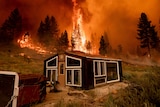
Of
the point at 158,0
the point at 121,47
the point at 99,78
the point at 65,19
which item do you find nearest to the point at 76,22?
the point at 65,19

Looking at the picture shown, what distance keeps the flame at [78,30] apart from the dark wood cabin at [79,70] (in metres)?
34.3

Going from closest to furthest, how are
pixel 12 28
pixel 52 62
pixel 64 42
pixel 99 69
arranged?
1. pixel 99 69
2. pixel 52 62
3. pixel 12 28
4. pixel 64 42

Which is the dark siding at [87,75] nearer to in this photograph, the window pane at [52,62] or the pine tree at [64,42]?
the window pane at [52,62]

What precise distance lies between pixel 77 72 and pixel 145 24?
3580 cm

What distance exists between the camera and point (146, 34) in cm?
4191

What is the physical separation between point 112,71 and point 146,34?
96.4ft

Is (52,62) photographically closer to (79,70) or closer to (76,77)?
(76,77)

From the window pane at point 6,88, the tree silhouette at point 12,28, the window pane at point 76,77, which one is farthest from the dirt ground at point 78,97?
the tree silhouette at point 12,28

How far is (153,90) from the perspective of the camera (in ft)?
8.05

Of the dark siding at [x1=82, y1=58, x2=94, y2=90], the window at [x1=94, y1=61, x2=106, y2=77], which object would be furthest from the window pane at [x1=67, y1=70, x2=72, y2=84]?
the window at [x1=94, y1=61, x2=106, y2=77]

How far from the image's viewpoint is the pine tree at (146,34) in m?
40.8

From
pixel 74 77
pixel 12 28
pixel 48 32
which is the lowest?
pixel 74 77

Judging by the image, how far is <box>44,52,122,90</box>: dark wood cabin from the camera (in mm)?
14148

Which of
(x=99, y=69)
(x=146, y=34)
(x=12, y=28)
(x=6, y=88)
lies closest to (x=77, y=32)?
(x=12, y=28)
